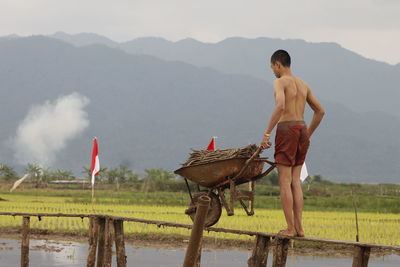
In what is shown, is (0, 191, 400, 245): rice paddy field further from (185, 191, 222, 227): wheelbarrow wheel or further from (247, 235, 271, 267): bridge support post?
(185, 191, 222, 227): wheelbarrow wheel

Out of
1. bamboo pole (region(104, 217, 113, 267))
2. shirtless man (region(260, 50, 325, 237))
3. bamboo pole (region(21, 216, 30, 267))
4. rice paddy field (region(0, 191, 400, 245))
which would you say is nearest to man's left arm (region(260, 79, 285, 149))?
shirtless man (region(260, 50, 325, 237))

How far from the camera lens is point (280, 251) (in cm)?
696

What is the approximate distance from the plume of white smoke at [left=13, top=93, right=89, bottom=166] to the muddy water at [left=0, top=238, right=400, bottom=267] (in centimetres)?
17473

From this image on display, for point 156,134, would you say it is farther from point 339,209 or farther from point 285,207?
point 285,207

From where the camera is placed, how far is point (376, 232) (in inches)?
664

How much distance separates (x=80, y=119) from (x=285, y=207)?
629 feet

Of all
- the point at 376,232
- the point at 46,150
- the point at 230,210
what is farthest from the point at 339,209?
the point at 46,150

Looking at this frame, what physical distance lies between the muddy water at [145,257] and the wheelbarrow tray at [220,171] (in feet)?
20.5

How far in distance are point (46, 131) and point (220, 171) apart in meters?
187

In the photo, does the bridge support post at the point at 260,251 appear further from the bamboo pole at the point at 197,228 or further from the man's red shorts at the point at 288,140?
the bamboo pole at the point at 197,228

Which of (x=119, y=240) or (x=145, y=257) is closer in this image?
(x=119, y=240)

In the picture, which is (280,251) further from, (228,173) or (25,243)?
(25,243)

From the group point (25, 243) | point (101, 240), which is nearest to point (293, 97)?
point (101, 240)

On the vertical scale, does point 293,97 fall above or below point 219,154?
above
